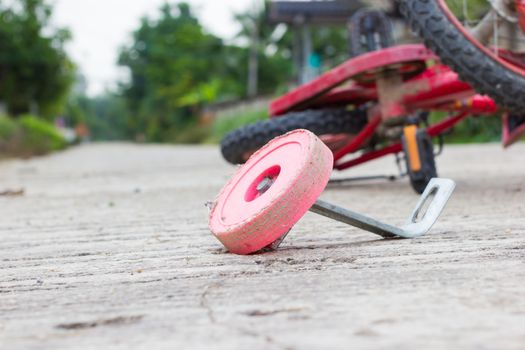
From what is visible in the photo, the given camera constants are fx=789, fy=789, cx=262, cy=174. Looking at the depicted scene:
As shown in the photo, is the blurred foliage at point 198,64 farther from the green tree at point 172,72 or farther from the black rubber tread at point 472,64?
the black rubber tread at point 472,64

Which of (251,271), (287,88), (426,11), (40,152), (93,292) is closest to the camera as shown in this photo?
(93,292)

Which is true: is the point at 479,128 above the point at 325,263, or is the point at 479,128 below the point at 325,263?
below

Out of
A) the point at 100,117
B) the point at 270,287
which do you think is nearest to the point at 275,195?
the point at 270,287

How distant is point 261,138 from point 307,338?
3.03 metres

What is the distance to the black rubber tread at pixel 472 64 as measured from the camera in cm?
315

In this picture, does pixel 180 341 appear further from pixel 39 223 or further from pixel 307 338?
pixel 39 223

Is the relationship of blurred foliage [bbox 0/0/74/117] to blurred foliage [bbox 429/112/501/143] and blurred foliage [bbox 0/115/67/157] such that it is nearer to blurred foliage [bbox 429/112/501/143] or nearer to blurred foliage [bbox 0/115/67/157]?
blurred foliage [bbox 0/115/67/157]

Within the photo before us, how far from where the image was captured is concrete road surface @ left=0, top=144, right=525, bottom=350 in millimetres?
1219

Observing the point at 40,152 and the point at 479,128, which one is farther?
the point at 40,152

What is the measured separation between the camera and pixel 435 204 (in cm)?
241

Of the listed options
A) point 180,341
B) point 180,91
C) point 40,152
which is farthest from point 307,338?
point 180,91

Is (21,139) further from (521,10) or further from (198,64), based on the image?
(198,64)

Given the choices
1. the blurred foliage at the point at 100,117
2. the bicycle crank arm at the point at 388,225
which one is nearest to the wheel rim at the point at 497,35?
the bicycle crank arm at the point at 388,225

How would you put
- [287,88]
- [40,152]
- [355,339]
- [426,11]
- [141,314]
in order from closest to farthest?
[355,339]
[141,314]
[426,11]
[40,152]
[287,88]
